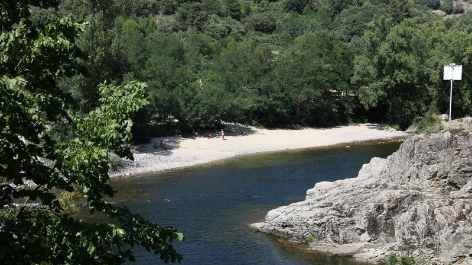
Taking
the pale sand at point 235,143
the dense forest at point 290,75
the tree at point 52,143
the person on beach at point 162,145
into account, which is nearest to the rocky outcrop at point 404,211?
the tree at point 52,143

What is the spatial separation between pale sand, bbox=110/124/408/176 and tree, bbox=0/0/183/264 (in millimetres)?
34353

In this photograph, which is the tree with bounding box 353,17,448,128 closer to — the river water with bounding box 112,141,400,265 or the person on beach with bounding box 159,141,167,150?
the river water with bounding box 112,141,400,265

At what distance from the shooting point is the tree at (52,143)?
9.85 m

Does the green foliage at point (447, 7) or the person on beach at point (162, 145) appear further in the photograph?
the green foliage at point (447, 7)

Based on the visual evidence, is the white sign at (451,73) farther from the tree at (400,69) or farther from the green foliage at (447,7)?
the green foliage at (447,7)

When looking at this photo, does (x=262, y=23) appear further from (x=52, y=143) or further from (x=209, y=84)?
(x=52, y=143)

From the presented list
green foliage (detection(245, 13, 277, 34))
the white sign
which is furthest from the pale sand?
green foliage (detection(245, 13, 277, 34))

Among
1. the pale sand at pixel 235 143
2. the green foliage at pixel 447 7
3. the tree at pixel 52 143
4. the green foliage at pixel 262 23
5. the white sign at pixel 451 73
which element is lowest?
the pale sand at pixel 235 143

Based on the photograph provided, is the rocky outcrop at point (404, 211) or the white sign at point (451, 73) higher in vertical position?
the white sign at point (451, 73)

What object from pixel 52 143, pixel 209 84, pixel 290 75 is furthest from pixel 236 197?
pixel 290 75

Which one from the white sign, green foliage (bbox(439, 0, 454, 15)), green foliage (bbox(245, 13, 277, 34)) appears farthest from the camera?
green foliage (bbox(439, 0, 454, 15))

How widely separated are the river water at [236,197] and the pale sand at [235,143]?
66.0 inches

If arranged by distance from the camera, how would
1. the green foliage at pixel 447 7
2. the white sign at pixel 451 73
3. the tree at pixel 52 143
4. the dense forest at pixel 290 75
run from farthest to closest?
the green foliage at pixel 447 7 < the dense forest at pixel 290 75 < the white sign at pixel 451 73 < the tree at pixel 52 143

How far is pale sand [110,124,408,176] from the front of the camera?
48.3 m
